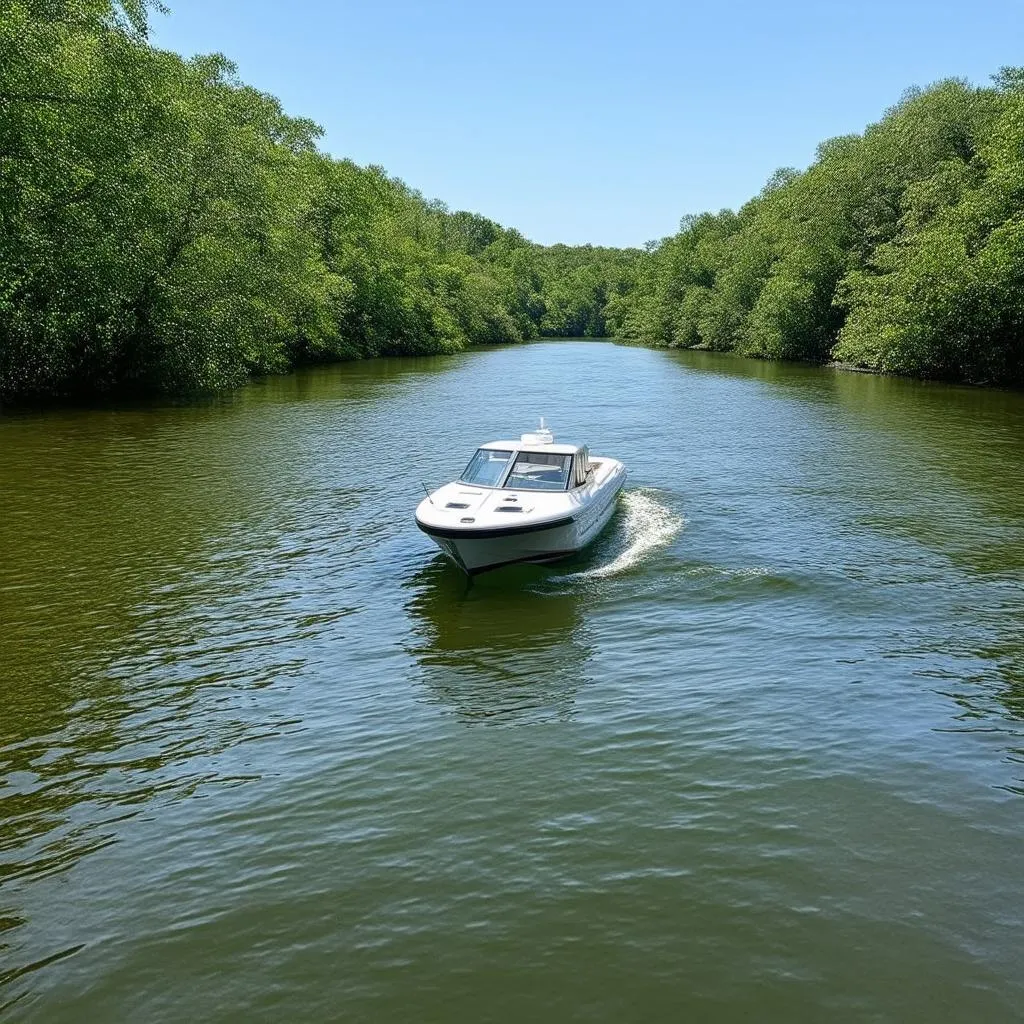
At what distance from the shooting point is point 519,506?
18.3 metres

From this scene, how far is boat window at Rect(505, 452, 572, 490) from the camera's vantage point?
1977 cm

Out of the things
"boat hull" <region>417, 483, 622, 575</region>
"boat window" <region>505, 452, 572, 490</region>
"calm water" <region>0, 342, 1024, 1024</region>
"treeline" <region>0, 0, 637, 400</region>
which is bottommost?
"calm water" <region>0, 342, 1024, 1024</region>

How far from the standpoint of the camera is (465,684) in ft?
43.7

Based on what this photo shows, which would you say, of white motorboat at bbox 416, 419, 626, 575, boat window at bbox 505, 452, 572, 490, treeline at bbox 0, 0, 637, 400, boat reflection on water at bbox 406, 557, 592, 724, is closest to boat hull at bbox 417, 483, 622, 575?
white motorboat at bbox 416, 419, 626, 575

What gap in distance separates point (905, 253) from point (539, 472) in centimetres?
4517

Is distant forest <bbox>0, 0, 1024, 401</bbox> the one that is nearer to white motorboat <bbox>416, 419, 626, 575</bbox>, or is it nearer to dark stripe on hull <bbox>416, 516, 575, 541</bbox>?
white motorboat <bbox>416, 419, 626, 575</bbox>

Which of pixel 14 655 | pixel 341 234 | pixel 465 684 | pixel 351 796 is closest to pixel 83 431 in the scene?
pixel 14 655

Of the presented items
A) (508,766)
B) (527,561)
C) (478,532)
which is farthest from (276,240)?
(508,766)

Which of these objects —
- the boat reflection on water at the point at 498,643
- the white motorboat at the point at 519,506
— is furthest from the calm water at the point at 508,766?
the white motorboat at the point at 519,506

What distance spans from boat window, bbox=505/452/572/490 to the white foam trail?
2.03 metres

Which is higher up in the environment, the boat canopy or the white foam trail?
the boat canopy

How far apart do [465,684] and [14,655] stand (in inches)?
266

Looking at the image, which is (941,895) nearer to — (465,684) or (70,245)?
(465,684)

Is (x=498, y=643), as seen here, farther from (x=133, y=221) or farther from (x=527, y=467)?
(x=133, y=221)
